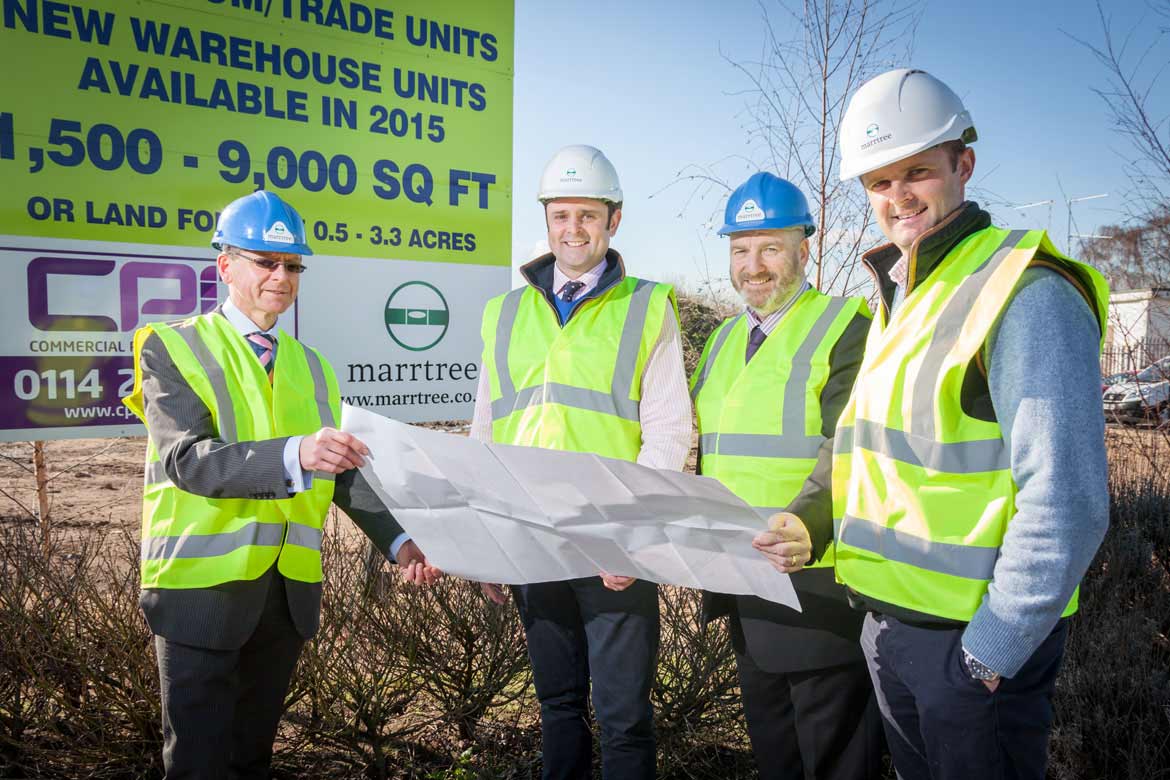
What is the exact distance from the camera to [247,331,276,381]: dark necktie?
242cm

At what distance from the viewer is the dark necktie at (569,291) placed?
107 inches

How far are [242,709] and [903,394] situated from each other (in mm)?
2100

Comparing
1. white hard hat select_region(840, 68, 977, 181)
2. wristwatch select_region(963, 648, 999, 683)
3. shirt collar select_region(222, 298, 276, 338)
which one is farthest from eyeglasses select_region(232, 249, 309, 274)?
wristwatch select_region(963, 648, 999, 683)

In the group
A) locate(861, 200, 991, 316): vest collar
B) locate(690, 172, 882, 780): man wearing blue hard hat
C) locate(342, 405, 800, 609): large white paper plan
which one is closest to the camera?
locate(861, 200, 991, 316): vest collar

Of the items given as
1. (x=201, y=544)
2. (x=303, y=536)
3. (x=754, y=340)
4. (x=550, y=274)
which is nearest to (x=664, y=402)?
(x=754, y=340)

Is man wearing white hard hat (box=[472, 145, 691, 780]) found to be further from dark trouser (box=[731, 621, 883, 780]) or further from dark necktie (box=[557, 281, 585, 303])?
dark trouser (box=[731, 621, 883, 780])

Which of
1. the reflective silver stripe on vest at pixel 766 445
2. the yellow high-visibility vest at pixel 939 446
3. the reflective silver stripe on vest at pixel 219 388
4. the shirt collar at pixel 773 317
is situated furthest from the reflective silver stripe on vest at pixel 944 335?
the reflective silver stripe on vest at pixel 219 388

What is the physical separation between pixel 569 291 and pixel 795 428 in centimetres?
89

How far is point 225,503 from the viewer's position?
7.41ft

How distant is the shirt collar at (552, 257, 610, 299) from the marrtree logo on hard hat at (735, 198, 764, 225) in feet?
1.57

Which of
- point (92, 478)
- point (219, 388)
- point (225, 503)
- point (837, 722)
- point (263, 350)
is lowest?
point (92, 478)

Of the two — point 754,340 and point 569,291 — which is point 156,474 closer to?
point 569,291

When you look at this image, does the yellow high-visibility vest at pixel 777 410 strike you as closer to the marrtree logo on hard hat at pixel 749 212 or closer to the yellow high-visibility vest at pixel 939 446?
the marrtree logo on hard hat at pixel 749 212

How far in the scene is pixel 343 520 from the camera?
829 centimetres
